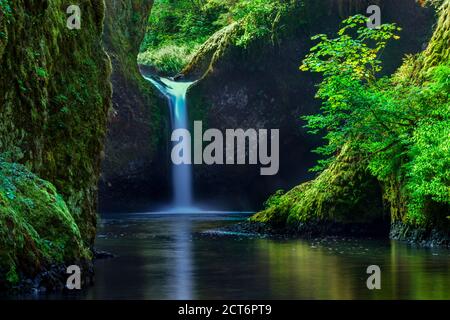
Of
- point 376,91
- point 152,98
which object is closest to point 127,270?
point 376,91

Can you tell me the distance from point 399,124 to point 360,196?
2.73 meters

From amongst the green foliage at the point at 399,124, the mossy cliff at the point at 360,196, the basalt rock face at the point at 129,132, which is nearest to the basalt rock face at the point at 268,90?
the basalt rock face at the point at 129,132

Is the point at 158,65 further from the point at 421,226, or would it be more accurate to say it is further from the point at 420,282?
the point at 420,282

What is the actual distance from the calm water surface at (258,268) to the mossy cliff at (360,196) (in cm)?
131

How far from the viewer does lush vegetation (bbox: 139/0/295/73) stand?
110ft

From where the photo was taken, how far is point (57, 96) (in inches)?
546

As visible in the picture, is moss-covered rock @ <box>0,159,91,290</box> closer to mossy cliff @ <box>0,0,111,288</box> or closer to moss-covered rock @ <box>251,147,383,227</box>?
mossy cliff @ <box>0,0,111,288</box>

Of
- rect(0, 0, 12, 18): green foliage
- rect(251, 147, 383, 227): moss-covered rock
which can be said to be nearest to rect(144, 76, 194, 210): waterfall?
rect(251, 147, 383, 227): moss-covered rock

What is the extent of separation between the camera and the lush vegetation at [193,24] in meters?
33.5

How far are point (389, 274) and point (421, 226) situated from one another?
5545 millimetres

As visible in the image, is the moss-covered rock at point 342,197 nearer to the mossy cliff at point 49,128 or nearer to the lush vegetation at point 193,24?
the mossy cliff at point 49,128

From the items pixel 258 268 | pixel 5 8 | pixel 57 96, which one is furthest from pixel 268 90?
pixel 5 8

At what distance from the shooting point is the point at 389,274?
13523mm

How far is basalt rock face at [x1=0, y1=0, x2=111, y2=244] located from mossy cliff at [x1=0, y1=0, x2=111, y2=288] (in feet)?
0.05
